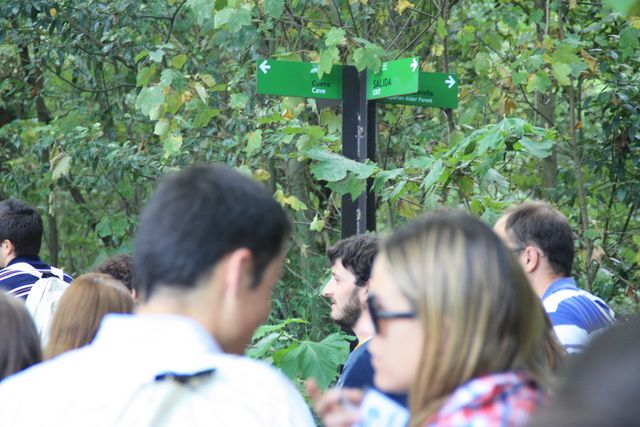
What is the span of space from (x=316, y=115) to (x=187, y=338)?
239 inches

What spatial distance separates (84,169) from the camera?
27.9 feet

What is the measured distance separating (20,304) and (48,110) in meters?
8.50

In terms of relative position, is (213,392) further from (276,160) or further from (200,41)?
(200,41)

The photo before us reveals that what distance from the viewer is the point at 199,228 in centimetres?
178

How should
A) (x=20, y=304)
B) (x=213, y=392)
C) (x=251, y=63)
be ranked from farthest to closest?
(x=251, y=63), (x=20, y=304), (x=213, y=392)

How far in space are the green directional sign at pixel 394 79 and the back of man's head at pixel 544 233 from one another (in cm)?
140

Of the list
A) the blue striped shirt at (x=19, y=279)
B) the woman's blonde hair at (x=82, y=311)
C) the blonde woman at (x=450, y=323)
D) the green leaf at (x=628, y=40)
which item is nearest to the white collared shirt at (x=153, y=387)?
the blonde woman at (x=450, y=323)

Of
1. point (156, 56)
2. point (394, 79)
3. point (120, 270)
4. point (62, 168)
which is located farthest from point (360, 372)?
point (62, 168)

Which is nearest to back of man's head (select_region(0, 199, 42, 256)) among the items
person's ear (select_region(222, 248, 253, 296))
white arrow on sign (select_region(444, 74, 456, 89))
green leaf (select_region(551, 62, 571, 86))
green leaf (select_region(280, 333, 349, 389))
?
green leaf (select_region(280, 333, 349, 389))

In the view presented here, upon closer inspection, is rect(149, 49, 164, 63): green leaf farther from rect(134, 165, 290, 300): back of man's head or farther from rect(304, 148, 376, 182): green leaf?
rect(134, 165, 290, 300): back of man's head

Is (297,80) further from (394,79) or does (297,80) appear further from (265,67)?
(394,79)

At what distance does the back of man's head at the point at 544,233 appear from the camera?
3.74m

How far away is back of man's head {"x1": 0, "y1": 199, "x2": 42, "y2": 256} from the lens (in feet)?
17.3

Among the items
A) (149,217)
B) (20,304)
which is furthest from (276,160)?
(149,217)
